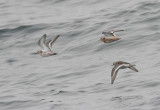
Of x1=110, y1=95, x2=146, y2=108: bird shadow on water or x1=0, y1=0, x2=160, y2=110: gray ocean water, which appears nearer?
x1=110, y1=95, x2=146, y2=108: bird shadow on water

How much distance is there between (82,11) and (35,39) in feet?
16.1

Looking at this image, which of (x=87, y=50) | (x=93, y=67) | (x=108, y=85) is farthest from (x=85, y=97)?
(x=87, y=50)

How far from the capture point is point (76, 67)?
23734 millimetres

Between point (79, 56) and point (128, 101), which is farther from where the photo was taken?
point (79, 56)

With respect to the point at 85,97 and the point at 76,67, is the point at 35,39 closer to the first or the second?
the point at 76,67

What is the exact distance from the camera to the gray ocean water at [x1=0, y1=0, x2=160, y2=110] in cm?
1986

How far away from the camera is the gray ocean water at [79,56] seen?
65.2ft

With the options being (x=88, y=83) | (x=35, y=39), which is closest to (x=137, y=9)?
(x=35, y=39)

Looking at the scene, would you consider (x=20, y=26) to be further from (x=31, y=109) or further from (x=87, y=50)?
(x=31, y=109)

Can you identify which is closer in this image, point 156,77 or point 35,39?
point 156,77

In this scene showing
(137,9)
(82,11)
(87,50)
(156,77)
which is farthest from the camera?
(82,11)

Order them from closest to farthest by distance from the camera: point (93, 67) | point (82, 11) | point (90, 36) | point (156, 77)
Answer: point (156, 77)
point (93, 67)
point (90, 36)
point (82, 11)

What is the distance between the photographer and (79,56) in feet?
82.0

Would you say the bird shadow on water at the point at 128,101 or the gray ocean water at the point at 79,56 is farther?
the gray ocean water at the point at 79,56
